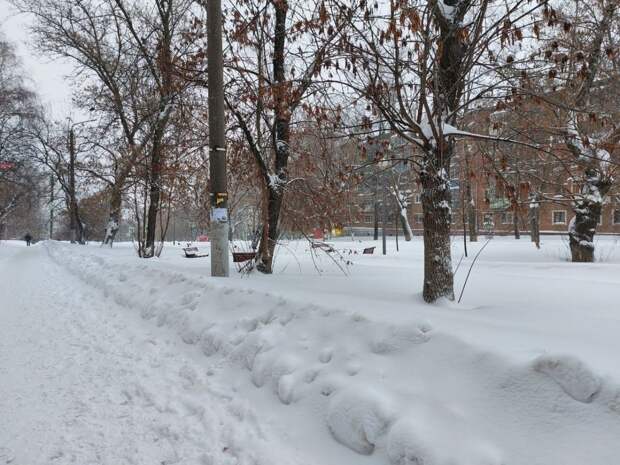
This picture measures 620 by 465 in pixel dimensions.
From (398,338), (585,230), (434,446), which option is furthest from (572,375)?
(585,230)

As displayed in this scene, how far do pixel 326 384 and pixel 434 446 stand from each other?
1.03 m

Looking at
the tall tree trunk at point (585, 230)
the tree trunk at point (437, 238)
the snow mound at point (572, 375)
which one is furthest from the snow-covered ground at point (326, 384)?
the tall tree trunk at point (585, 230)

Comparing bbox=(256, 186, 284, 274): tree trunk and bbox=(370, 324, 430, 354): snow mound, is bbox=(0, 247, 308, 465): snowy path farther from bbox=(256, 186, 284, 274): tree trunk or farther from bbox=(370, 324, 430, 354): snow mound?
bbox=(256, 186, 284, 274): tree trunk

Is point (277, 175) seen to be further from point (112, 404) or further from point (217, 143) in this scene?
point (112, 404)

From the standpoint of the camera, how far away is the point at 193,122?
9.37m

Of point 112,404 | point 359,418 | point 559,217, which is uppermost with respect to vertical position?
point 559,217

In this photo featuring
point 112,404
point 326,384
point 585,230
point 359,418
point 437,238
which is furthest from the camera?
point 585,230

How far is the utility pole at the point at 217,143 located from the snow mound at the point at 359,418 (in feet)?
14.8

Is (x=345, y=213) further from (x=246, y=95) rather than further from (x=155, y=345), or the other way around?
(x=155, y=345)

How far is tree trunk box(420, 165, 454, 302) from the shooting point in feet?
16.0

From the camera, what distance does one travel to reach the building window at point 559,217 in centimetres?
4599

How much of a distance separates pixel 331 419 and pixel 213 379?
1.49 meters

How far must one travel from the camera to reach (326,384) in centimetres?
303

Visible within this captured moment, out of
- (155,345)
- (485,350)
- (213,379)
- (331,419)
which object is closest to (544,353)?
(485,350)
